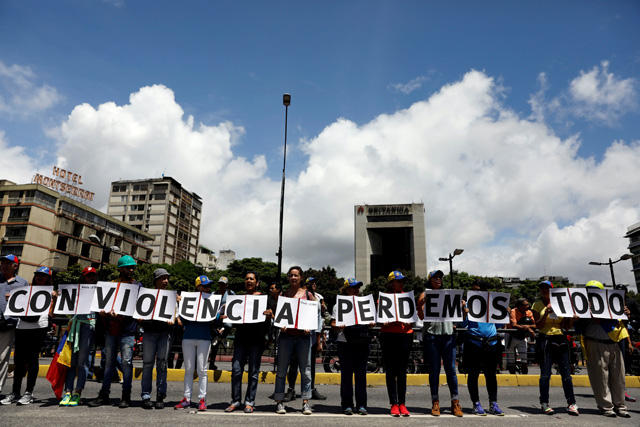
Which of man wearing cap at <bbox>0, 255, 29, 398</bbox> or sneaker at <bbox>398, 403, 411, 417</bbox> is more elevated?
man wearing cap at <bbox>0, 255, 29, 398</bbox>

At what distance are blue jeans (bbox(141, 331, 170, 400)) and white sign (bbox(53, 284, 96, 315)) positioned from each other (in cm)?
109

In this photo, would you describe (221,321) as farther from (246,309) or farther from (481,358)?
(481,358)

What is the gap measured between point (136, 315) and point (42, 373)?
226 inches

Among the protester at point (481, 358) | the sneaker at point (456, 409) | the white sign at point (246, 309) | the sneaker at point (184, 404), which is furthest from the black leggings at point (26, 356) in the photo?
the protester at point (481, 358)

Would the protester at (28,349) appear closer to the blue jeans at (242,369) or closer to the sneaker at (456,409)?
the blue jeans at (242,369)

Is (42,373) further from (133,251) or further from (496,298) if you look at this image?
(133,251)

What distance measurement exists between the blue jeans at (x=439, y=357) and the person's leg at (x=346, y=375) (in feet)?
4.42

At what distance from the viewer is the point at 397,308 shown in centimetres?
660

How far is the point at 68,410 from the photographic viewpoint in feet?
19.6

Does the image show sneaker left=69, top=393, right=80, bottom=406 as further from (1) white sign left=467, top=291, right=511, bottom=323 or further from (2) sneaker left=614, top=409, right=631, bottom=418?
(2) sneaker left=614, top=409, right=631, bottom=418

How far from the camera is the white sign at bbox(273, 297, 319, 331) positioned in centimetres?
640

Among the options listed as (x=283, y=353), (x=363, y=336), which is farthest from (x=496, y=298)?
(x=283, y=353)

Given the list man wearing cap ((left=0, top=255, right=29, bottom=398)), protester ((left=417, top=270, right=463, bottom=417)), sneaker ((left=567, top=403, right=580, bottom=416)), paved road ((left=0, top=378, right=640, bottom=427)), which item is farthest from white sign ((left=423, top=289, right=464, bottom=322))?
man wearing cap ((left=0, top=255, right=29, bottom=398))

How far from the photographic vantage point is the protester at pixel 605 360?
6.71m
